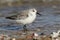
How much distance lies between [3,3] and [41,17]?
6.23 meters

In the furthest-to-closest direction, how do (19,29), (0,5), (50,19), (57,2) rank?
(57,2), (0,5), (50,19), (19,29)

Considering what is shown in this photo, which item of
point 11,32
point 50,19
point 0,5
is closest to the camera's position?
point 11,32

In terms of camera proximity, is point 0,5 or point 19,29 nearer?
point 19,29

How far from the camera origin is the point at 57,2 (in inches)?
752

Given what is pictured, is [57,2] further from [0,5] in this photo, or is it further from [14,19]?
[14,19]

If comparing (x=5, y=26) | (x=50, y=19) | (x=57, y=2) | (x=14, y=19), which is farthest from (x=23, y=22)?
(x=57, y=2)

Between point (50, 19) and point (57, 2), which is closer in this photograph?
point (50, 19)

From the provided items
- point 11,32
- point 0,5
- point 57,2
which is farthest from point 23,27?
point 57,2

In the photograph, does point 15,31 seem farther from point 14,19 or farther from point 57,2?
point 57,2

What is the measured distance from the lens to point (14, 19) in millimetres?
10281

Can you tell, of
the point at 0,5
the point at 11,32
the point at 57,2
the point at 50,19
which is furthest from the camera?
the point at 57,2

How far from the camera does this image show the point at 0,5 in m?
17.8

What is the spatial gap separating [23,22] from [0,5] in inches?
312

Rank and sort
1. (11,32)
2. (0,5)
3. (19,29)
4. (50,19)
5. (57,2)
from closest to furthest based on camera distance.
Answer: (11,32) → (19,29) → (50,19) → (0,5) → (57,2)
